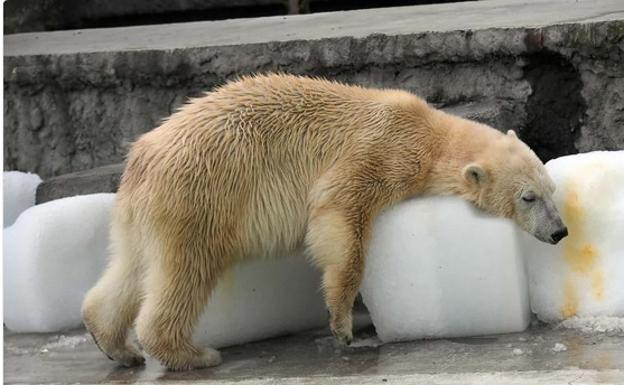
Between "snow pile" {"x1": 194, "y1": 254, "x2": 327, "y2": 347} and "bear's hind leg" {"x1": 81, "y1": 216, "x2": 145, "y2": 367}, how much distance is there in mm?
261

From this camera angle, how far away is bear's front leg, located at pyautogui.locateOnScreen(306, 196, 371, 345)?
11.7ft

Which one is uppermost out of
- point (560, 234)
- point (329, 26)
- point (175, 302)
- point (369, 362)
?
point (329, 26)

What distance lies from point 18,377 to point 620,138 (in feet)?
8.55

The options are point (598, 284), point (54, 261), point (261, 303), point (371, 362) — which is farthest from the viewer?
point (54, 261)

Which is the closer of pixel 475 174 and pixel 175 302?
pixel 175 302

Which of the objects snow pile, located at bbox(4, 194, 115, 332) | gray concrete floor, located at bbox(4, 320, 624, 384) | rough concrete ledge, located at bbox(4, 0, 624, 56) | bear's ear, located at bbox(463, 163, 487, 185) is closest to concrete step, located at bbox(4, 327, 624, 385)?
gray concrete floor, located at bbox(4, 320, 624, 384)

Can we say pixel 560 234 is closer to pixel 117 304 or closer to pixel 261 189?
pixel 261 189

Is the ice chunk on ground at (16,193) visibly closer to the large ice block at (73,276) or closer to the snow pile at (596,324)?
the large ice block at (73,276)

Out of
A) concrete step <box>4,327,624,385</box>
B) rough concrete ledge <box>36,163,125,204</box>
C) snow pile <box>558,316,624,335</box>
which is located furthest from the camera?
rough concrete ledge <box>36,163,125,204</box>

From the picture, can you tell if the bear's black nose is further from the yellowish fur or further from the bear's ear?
the bear's ear

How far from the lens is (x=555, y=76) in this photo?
464 cm

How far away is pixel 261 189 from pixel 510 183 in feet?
2.75

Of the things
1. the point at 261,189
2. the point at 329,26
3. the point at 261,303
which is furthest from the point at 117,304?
the point at 329,26

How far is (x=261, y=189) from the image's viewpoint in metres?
3.63
